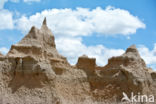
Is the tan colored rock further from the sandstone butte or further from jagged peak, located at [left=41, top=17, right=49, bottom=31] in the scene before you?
jagged peak, located at [left=41, top=17, right=49, bottom=31]

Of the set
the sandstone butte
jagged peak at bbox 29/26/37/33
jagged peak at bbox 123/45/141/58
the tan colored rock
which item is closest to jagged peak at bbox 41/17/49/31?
the sandstone butte

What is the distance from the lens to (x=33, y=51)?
84.5 ft

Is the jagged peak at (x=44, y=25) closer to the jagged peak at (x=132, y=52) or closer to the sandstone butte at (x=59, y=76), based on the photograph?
the sandstone butte at (x=59, y=76)

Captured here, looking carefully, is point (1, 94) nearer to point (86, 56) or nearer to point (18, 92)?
point (18, 92)

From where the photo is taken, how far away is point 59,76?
28484mm

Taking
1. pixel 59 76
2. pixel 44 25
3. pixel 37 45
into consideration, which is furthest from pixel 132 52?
pixel 37 45

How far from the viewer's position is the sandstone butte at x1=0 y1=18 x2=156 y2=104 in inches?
936

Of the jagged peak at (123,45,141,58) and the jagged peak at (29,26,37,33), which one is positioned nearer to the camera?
the jagged peak at (29,26,37,33)

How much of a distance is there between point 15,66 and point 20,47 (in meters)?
2.16

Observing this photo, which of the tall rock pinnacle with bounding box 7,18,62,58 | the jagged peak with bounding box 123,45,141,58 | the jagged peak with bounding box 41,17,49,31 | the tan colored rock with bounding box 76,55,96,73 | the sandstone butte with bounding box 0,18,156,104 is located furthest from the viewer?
the jagged peak with bounding box 123,45,141,58

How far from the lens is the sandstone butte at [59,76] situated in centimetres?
2377

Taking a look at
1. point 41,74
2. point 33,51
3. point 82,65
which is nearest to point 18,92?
point 41,74

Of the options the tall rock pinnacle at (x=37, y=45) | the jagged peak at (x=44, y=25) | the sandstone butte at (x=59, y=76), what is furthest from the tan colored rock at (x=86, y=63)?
the jagged peak at (x=44, y=25)

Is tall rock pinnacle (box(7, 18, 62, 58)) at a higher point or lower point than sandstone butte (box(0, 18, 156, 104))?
higher
